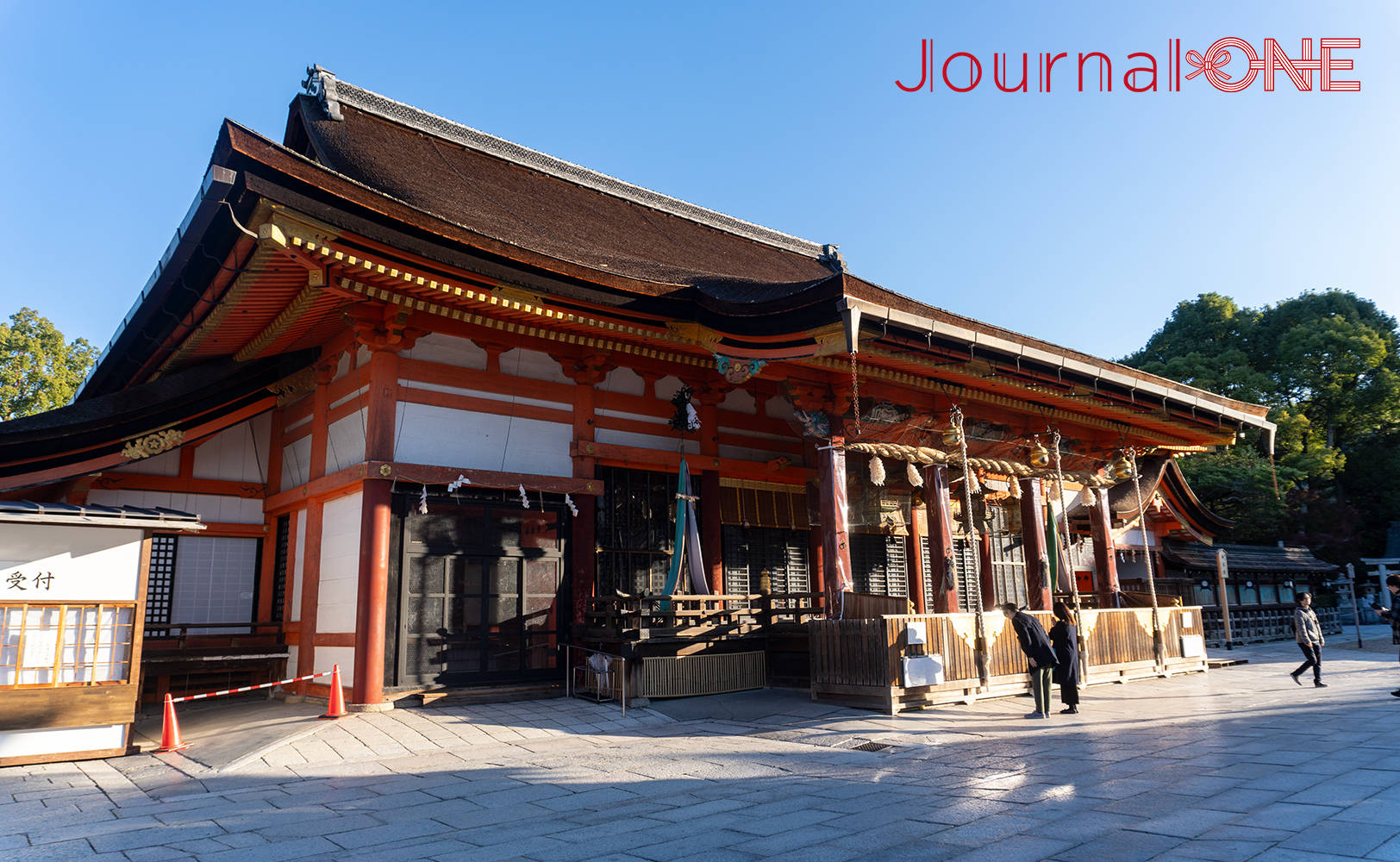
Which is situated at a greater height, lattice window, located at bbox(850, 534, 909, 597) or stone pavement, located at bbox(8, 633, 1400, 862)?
lattice window, located at bbox(850, 534, 909, 597)

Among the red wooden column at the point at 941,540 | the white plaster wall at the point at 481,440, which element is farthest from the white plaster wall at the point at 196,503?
the red wooden column at the point at 941,540

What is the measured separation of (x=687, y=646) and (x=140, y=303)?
29.3 ft

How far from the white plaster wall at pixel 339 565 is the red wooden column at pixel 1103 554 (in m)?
12.6

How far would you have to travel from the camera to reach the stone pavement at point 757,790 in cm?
442

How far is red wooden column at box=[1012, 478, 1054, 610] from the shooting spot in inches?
522

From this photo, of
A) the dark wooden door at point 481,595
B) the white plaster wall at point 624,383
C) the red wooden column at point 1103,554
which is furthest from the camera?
the red wooden column at point 1103,554

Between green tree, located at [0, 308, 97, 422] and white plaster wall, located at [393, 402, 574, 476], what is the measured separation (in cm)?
2244

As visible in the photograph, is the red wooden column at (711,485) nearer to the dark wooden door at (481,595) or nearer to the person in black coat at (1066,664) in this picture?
the dark wooden door at (481,595)

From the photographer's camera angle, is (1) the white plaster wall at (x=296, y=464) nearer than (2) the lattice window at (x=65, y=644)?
No

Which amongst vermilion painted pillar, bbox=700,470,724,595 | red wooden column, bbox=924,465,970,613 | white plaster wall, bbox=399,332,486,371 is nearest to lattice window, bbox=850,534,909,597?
red wooden column, bbox=924,465,970,613

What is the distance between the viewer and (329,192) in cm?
866

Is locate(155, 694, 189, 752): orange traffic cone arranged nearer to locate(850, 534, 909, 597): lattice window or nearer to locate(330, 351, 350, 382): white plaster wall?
locate(330, 351, 350, 382): white plaster wall

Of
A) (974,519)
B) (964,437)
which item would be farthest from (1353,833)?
(974,519)

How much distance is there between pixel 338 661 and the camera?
34.2ft
